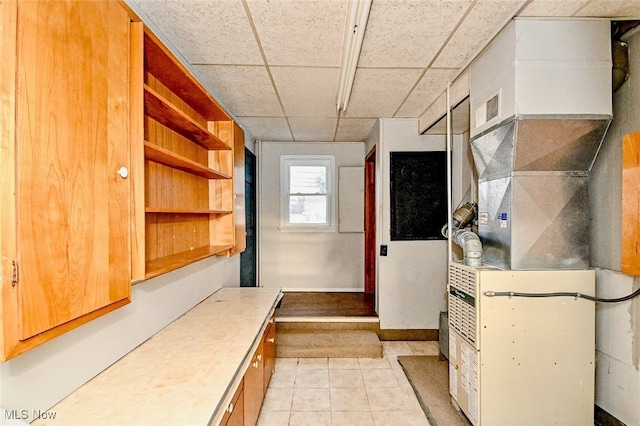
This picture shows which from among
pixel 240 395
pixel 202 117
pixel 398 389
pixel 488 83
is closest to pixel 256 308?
pixel 240 395

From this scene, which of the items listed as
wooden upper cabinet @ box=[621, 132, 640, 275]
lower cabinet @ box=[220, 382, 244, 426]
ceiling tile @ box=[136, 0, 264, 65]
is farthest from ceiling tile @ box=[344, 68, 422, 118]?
lower cabinet @ box=[220, 382, 244, 426]

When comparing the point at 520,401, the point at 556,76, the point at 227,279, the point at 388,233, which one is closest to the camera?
the point at 556,76

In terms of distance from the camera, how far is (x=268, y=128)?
4.35 meters

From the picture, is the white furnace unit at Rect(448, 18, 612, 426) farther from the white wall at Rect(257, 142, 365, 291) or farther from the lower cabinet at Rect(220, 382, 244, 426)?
the white wall at Rect(257, 142, 365, 291)

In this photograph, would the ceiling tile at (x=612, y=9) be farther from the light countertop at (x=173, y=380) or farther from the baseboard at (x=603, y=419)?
the light countertop at (x=173, y=380)

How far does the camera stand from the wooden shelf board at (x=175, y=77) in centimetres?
164

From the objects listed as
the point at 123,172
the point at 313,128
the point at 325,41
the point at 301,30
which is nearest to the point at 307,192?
the point at 313,128

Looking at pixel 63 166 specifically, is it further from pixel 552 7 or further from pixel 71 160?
pixel 552 7

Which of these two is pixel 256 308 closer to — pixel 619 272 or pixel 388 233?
pixel 388 233

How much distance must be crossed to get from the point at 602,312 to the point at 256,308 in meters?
2.38

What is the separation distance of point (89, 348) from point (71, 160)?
2.90ft

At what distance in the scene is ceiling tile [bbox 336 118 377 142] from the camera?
3.99 meters

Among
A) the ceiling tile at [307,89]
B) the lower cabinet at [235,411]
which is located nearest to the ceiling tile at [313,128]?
the ceiling tile at [307,89]

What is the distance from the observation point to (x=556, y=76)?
183cm
